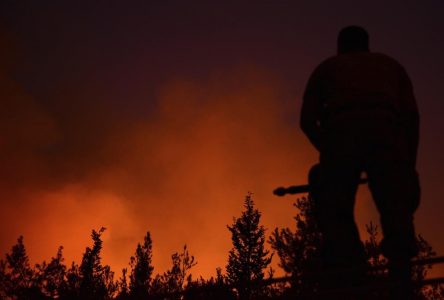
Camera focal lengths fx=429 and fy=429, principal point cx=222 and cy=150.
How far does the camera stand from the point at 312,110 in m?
4.03

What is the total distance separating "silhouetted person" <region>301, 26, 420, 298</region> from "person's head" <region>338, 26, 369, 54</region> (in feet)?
0.53

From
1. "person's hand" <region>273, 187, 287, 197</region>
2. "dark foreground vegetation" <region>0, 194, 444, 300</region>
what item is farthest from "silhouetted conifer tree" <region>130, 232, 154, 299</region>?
"person's hand" <region>273, 187, 287, 197</region>

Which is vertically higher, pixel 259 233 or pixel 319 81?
pixel 259 233

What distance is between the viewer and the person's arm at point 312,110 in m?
3.93

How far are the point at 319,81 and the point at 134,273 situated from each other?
42.4 metres

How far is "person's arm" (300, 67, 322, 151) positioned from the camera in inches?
155

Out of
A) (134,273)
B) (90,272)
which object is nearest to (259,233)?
(134,273)

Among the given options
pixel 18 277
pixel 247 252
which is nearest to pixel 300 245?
pixel 247 252

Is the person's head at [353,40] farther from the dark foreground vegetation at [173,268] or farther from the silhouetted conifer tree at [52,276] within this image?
the silhouetted conifer tree at [52,276]

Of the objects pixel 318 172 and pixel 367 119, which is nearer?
pixel 367 119

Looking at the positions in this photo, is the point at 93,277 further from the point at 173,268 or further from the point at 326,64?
the point at 326,64

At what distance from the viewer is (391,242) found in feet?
10.6

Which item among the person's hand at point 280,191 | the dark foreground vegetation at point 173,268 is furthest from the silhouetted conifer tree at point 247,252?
the person's hand at point 280,191

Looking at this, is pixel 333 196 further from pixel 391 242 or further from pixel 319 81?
pixel 319 81
